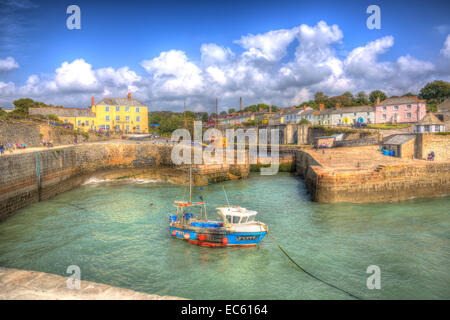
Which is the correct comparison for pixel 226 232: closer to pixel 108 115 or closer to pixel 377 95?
pixel 108 115

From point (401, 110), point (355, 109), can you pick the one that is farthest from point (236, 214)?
point (355, 109)

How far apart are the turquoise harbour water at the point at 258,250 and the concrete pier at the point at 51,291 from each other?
3150 millimetres

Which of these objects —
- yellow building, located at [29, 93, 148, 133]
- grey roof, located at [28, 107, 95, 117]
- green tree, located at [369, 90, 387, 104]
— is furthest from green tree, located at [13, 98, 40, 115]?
green tree, located at [369, 90, 387, 104]

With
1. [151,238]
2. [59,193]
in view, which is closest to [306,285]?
[151,238]

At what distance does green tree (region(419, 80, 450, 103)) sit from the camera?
82.7m

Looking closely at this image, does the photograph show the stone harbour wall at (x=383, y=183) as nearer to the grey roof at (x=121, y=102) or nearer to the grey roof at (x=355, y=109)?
the grey roof at (x=355, y=109)

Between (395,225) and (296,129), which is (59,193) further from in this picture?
(296,129)

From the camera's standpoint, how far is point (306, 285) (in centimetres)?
1105

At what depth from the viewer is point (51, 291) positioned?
7.56m

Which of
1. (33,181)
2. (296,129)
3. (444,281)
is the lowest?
(444,281)

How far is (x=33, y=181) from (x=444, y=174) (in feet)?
116

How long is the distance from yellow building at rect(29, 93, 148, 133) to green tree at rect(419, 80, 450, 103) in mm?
86924

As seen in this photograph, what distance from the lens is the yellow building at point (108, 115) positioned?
56906mm

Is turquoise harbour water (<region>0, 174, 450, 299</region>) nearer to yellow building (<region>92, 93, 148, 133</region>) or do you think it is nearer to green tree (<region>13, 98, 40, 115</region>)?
yellow building (<region>92, 93, 148, 133</region>)
